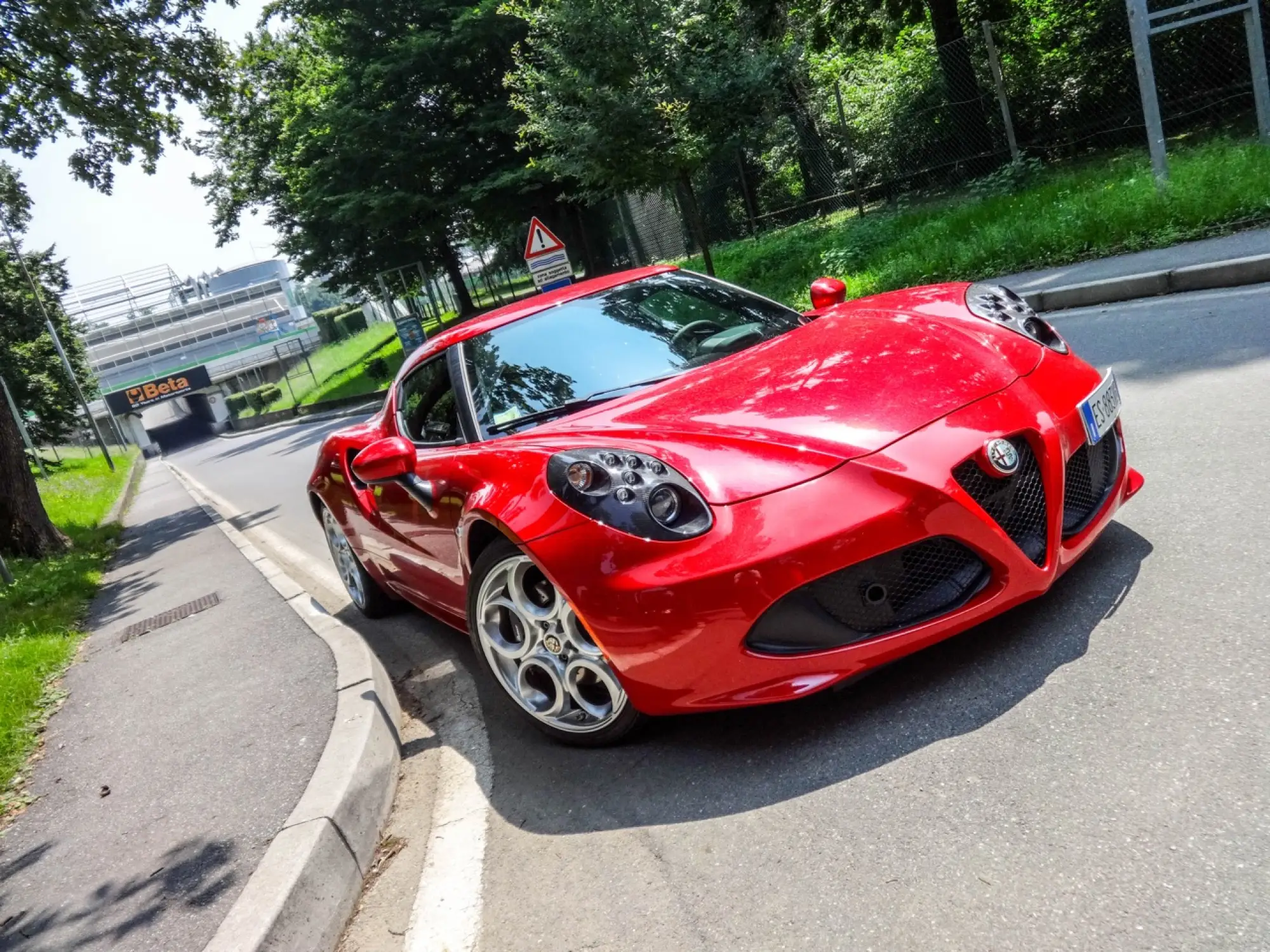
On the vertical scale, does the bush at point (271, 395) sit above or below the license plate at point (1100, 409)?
below

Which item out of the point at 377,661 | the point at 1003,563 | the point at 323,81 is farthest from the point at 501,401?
the point at 323,81

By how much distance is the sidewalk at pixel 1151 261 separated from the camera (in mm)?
7551

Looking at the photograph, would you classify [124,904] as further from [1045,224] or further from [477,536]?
[1045,224]

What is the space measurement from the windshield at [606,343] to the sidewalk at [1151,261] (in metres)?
4.98

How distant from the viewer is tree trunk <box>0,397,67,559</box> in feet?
40.3

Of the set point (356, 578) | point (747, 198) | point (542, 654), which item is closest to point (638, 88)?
point (747, 198)

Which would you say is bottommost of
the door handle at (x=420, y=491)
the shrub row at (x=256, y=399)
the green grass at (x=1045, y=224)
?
the shrub row at (x=256, y=399)

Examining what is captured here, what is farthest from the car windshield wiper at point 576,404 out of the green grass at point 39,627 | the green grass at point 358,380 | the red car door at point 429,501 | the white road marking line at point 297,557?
the green grass at point 358,380

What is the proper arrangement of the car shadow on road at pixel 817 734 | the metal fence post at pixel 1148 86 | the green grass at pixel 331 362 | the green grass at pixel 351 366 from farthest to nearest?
the green grass at pixel 331 362
the green grass at pixel 351 366
the metal fence post at pixel 1148 86
the car shadow on road at pixel 817 734

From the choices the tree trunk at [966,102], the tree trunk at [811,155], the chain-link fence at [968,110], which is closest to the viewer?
the chain-link fence at [968,110]

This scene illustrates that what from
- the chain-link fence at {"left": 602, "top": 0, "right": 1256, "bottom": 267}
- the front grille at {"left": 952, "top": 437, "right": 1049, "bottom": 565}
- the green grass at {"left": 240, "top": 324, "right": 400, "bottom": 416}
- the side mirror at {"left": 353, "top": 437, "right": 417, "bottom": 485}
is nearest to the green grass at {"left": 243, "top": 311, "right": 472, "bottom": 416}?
the green grass at {"left": 240, "top": 324, "right": 400, "bottom": 416}

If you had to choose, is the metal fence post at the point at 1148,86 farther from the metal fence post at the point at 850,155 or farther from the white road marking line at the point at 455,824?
the white road marking line at the point at 455,824

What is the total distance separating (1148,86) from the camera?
10.2 metres

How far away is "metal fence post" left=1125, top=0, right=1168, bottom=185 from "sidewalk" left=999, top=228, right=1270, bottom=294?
1.63m
